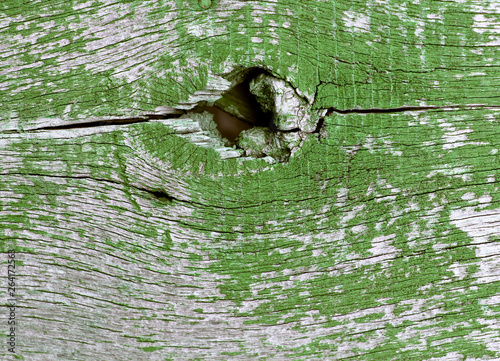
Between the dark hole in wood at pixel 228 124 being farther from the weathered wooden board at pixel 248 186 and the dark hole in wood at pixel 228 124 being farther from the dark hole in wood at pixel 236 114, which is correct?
the weathered wooden board at pixel 248 186

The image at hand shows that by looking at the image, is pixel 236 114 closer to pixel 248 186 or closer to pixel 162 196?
pixel 248 186

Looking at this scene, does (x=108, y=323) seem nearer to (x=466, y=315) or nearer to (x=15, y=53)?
(x=15, y=53)

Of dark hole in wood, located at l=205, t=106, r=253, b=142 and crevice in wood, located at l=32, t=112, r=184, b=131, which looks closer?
crevice in wood, located at l=32, t=112, r=184, b=131

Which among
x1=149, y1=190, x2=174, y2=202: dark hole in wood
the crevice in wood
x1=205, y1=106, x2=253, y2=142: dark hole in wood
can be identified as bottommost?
x1=149, y1=190, x2=174, y2=202: dark hole in wood

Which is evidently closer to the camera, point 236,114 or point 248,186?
point 248,186

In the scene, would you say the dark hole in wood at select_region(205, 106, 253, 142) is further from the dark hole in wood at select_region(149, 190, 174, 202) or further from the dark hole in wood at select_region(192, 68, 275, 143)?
the dark hole in wood at select_region(149, 190, 174, 202)

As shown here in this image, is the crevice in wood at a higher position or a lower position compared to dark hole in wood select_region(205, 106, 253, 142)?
higher

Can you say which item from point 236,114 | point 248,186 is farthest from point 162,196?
point 236,114

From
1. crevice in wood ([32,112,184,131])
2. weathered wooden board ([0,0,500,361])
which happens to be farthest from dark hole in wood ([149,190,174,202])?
crevice in wood ([32,112,184,131])

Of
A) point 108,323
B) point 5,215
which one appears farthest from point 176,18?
point 108,323
